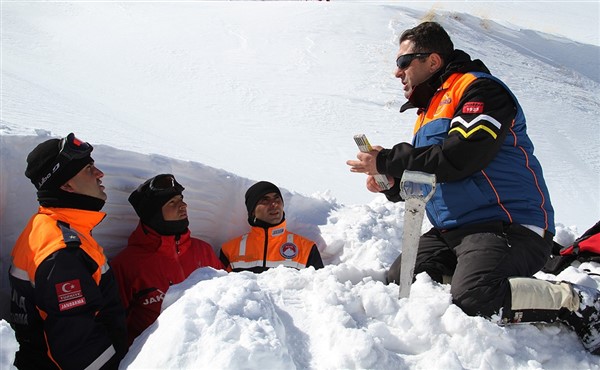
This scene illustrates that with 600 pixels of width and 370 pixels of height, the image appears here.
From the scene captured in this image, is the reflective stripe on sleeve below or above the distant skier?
below

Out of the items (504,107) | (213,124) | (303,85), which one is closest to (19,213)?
(504,107)

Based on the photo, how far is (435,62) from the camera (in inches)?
104

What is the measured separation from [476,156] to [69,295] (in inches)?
68.3

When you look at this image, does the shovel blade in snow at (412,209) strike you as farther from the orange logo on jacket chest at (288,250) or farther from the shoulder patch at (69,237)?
the orange logo on jacket chest at (288,250)

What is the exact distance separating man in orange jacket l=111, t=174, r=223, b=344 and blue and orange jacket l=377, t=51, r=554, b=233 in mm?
1320

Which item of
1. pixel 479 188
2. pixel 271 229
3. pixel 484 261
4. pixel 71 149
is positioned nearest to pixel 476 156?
pixel 479 188

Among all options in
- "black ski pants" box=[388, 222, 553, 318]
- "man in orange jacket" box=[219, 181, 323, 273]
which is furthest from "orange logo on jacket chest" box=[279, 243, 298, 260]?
"black ski pants" box=[388, 222, 553, 318]

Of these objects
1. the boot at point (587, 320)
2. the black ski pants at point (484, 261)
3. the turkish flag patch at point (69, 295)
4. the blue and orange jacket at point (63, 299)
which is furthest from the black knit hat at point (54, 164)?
the boot at point (587, 320)

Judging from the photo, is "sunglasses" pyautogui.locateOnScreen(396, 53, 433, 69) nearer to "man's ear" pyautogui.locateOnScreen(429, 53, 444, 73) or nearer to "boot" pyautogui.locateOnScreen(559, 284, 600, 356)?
"man's ear" pyautogui.locateOnScreen(429, 53, 444, 73)

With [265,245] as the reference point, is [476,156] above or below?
above

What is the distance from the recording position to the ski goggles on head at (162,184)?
3059mm

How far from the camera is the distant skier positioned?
6.91ft

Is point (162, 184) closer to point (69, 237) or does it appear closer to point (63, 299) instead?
point (69, 237)

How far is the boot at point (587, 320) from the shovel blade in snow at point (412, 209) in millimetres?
640
